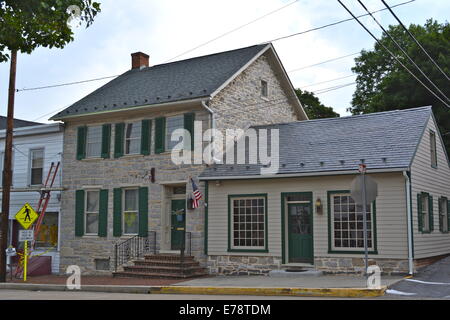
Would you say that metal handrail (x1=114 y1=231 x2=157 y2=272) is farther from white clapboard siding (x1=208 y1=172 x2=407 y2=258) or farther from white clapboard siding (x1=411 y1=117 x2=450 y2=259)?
white clapboard siding (x1=411 y1=117 x2=450 y2=259)

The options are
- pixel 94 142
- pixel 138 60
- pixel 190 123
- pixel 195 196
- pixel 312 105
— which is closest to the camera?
pixel 195 196

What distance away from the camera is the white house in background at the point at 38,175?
2319 centimetres


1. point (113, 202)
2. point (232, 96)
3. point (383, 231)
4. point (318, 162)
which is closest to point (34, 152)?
point (113, 202)

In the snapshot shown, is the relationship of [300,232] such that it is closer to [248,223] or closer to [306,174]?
[248,223]

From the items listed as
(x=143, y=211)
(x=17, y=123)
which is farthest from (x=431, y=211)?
(x=17, y=123)

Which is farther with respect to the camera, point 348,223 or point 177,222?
point 177,222

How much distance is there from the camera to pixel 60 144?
2323 cm

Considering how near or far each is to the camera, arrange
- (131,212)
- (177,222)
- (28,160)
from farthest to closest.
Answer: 1. (28,160)
2. (131,212)
3. (177,222)

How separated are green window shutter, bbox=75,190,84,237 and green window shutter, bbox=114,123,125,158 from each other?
2.26 m

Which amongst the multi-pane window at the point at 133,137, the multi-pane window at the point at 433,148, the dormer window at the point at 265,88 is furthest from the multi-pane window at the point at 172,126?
the multi-pane window at the point at 433,148

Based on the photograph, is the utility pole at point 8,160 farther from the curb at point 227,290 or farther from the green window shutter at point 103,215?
the green window shutter at point 103,215

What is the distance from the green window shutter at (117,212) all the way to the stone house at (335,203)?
3911 millimetres

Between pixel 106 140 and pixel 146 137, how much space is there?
1.96 meters

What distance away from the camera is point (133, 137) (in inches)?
848
